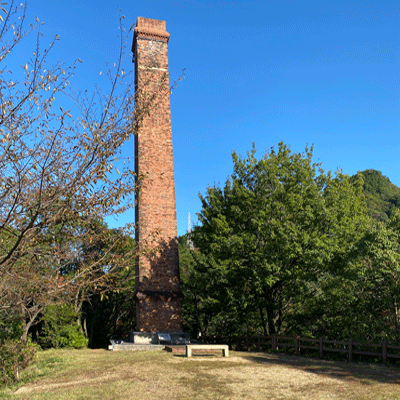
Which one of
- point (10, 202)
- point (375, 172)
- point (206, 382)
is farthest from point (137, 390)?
point (375, 172)

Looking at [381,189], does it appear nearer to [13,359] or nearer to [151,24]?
[151,24]

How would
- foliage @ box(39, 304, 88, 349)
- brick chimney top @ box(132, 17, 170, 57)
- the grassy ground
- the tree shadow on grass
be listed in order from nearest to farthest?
the grassy ground < the tree shadow on grass < foliage @ box(39, 304, 88, 349) < brick chimney top @ box(132, 17, 170, 57)

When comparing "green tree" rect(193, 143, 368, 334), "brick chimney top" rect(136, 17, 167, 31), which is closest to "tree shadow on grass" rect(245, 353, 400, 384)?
"green tree" rect(193, 143, 368, 334)

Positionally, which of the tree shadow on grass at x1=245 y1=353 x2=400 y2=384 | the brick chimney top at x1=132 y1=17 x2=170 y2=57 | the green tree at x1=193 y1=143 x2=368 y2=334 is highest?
the brick chimney top at x1=132 y1=17 x2=170 y2=57

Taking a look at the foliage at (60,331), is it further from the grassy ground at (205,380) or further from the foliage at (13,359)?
the grassy ground at (205,380)

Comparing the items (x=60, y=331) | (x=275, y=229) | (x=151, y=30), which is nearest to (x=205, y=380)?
(x=275, y=229)

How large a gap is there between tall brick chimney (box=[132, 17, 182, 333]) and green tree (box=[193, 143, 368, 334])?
1.69 meters

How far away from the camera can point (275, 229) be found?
15945mm

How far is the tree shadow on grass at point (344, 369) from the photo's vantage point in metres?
8.68

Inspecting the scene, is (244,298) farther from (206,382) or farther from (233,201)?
(206,382)

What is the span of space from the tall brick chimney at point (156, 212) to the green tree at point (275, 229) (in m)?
1.69

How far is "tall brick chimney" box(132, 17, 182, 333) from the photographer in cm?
1700

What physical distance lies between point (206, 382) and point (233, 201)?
10107 mm

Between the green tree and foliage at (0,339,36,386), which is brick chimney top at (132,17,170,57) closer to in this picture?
the green tree
